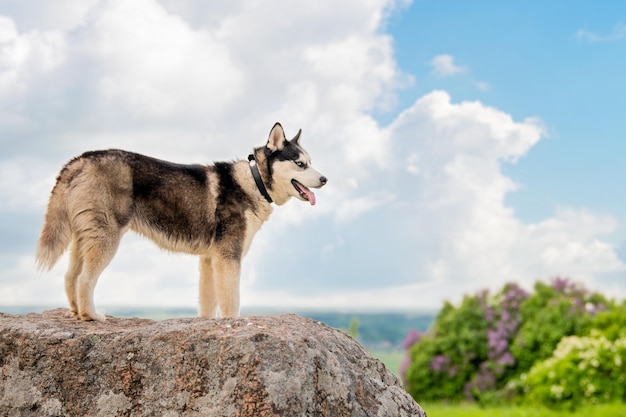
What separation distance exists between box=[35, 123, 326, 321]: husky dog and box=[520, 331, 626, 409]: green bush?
31.5ft

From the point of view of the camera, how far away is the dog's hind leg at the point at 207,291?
6059mm

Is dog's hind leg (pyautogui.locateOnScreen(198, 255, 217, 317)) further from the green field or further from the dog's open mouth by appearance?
the green field

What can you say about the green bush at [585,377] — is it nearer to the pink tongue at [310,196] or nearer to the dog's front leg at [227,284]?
the pink tongue at [310,196]

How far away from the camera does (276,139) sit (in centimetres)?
625

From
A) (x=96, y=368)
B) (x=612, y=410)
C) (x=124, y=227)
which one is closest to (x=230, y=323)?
(x=96, y=368)

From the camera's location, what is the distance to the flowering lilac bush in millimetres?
15859

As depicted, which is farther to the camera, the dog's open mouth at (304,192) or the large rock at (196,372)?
the dog's open mouth at (304,192)

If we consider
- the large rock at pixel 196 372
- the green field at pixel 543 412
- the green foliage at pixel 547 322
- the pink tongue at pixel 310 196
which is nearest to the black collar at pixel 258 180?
the pink tongue at pixel 310 196

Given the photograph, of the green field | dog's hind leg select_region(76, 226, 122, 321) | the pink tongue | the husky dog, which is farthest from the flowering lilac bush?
dog's hind leg select_region(76, 226, 122, 321)

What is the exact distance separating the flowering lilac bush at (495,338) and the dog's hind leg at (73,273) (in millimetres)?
12150

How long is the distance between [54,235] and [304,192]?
216 centimetres

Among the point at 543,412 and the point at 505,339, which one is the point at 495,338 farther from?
the point at 543,412

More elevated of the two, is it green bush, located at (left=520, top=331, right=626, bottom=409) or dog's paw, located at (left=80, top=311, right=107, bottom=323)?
dog's paw, located at (left=80, top=311, right=107, bottom=323)

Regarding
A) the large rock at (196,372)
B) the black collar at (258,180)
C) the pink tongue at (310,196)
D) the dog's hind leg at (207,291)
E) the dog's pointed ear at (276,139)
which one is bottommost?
the large rock at (196,372)
